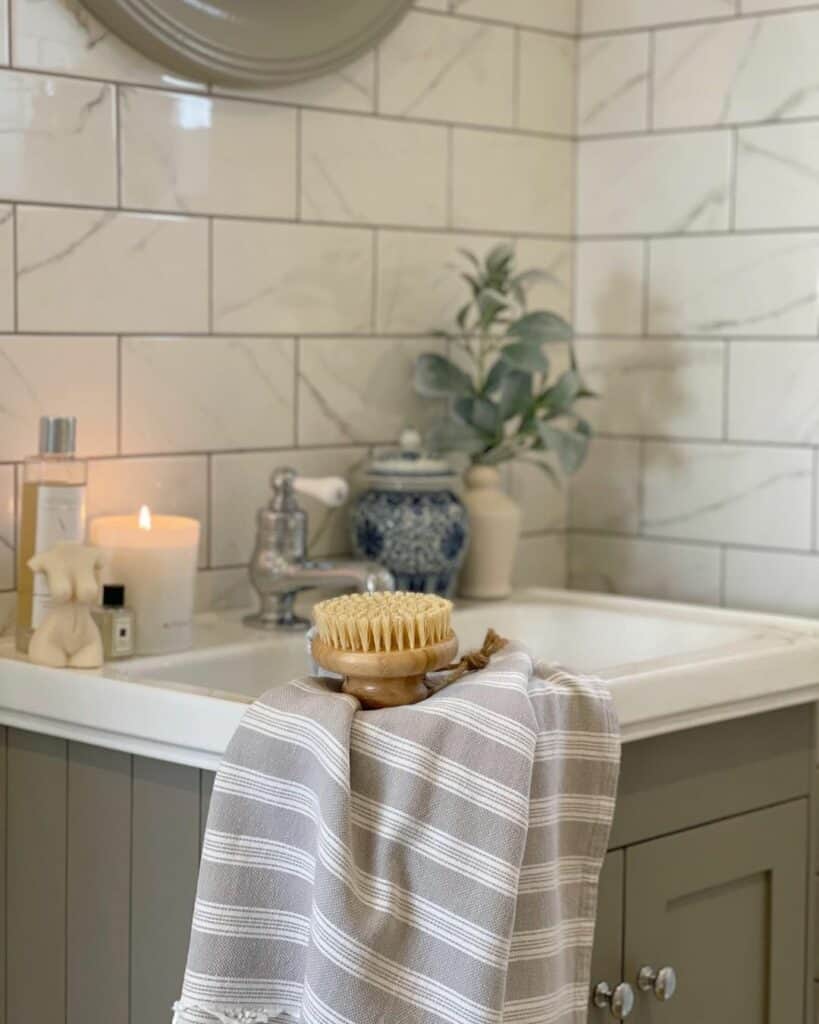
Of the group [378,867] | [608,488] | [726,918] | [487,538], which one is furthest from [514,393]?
[378,867]

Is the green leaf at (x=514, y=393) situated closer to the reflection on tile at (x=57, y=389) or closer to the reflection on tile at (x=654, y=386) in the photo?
the reflection on tile at (x=654, y=386)

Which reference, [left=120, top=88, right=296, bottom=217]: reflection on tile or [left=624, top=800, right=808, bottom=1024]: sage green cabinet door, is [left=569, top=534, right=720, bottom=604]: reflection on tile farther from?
[left=120, top=88, right=296, bottom=217]: reflection on tile

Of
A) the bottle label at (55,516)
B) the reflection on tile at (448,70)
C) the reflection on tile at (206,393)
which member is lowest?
the bottle label at (55,516)

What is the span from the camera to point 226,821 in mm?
1312

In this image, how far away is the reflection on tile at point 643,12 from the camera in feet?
7.18

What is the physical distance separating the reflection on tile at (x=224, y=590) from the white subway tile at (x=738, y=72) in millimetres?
844

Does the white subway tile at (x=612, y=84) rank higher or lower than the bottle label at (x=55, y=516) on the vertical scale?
higher

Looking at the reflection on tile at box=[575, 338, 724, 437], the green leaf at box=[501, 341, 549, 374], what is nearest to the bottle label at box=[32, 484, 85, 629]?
the green leaf at box=[501, 341, 549, 374]

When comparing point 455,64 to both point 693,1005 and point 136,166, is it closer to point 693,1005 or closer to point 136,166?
point 136,166

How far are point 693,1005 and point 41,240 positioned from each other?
1.01m

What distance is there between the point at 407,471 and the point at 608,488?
0.45m

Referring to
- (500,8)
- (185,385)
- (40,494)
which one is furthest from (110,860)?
(500,8)

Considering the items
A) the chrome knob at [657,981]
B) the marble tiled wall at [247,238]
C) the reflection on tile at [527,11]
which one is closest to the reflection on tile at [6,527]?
the marble tiled wall at [247,238]

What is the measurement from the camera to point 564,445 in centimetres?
211
